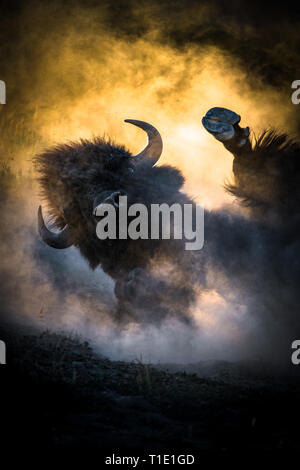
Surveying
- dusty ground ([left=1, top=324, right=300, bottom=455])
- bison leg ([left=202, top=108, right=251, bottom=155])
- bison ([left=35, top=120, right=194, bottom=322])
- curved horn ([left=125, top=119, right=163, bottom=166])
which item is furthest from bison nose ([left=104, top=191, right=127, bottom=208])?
dusty ground ([left=1, top=324, right=300, bottom=455])

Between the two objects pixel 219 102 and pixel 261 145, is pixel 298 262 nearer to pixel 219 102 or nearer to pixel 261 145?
pixel 261 145

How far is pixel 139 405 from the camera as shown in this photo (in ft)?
10.7

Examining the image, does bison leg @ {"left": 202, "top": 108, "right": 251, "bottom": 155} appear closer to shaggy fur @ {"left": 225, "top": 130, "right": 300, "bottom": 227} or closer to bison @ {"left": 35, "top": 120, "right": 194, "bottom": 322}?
shaggy fur @ {"left": 225, "top": 130, "right": 300, "bottom": 227}

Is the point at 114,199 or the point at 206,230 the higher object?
the point at 114,199

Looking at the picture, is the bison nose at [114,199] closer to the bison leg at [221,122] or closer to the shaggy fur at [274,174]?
the bison leg at [221,122]

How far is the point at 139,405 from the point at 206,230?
2203 mm

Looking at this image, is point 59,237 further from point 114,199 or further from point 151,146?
point 151,146

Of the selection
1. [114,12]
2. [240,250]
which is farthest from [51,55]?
[240,250]

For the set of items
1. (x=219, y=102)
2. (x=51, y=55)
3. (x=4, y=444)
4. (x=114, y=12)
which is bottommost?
(x=4, y=444)

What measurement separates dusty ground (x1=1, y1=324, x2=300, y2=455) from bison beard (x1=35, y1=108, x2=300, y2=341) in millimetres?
792

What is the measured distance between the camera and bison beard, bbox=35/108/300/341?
4738 millimetres

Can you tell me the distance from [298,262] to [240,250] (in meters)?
0.59

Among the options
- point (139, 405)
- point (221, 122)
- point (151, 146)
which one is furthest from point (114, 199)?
point (139, 405)

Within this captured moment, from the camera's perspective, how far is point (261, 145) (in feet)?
16.0
